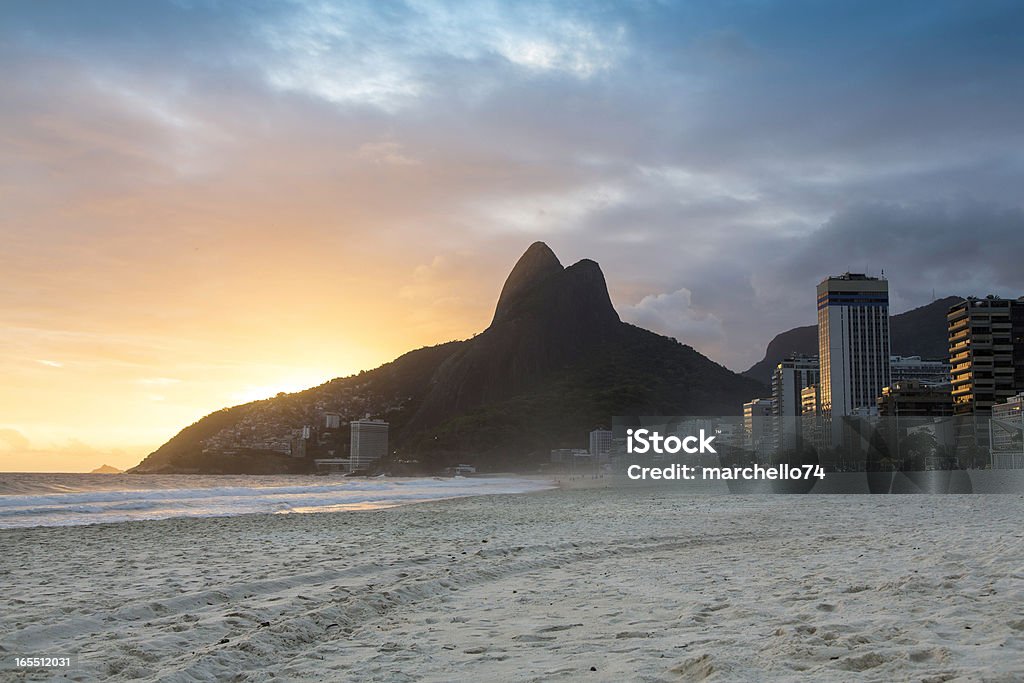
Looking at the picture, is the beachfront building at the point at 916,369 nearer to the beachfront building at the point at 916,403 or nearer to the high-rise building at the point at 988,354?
the beachfront building at the point at 916,403

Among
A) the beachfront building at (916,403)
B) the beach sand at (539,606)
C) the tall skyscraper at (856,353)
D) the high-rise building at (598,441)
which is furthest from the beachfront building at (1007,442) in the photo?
the tall skyscraper at (856,353)

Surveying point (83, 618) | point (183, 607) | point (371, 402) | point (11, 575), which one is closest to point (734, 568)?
point (183, 607)

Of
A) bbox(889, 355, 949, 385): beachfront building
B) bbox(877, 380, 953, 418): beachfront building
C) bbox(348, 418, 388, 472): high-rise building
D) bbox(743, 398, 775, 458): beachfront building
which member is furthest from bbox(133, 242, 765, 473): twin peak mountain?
bbox(743, 398, 775, 458): beachfront building

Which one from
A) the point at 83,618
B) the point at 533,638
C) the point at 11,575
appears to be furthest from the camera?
the point at 11,575

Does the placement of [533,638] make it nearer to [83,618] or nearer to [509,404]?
[83,618]

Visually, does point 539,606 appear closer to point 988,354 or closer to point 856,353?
point 988,354

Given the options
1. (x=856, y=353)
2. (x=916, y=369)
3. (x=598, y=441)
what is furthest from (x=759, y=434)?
(x=856, y=353)
